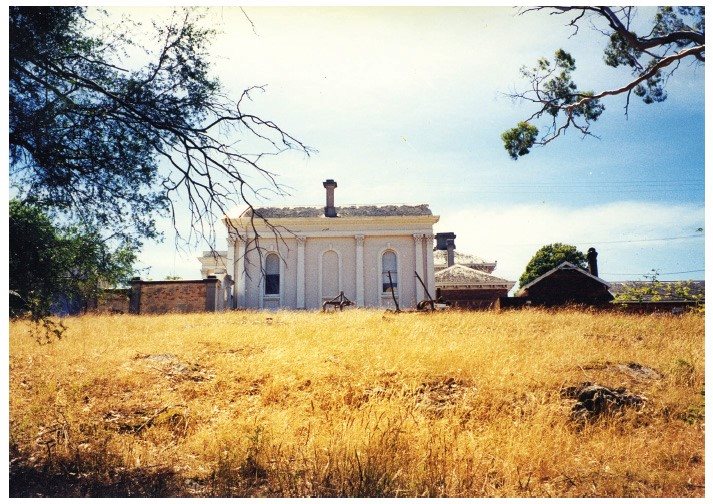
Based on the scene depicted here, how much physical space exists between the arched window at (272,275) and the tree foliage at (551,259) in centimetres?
1708

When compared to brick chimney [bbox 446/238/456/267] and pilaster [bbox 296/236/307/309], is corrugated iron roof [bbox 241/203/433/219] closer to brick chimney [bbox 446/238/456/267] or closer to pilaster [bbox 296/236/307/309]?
pilaster [bbox 296/236/307/309]

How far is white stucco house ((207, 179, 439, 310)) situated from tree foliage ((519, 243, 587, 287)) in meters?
13.0

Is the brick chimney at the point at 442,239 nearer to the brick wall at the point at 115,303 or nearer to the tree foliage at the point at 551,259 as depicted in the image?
the tree foliage at the point at 551,259

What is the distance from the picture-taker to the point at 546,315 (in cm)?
1152

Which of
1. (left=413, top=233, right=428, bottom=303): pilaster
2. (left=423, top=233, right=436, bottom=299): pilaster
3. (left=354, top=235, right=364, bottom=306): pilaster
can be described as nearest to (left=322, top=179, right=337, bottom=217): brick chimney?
(left=354, top=235, right=364, bottom=306): pilaster

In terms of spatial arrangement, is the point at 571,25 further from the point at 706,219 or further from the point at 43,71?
the point at 43,71

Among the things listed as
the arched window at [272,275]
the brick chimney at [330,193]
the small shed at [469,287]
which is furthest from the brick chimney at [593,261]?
the arched window at [272,275]

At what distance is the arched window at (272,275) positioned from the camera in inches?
774

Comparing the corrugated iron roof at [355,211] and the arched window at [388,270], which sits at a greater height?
the corrugated iron roof at [355,211]

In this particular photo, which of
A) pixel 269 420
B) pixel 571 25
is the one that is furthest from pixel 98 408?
pixel 571 25

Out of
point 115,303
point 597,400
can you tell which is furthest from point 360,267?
point 597,400

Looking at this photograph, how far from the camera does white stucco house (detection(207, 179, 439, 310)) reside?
63.3 ft

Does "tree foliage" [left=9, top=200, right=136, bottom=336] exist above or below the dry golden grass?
above

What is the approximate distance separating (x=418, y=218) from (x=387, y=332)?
35.2ft
